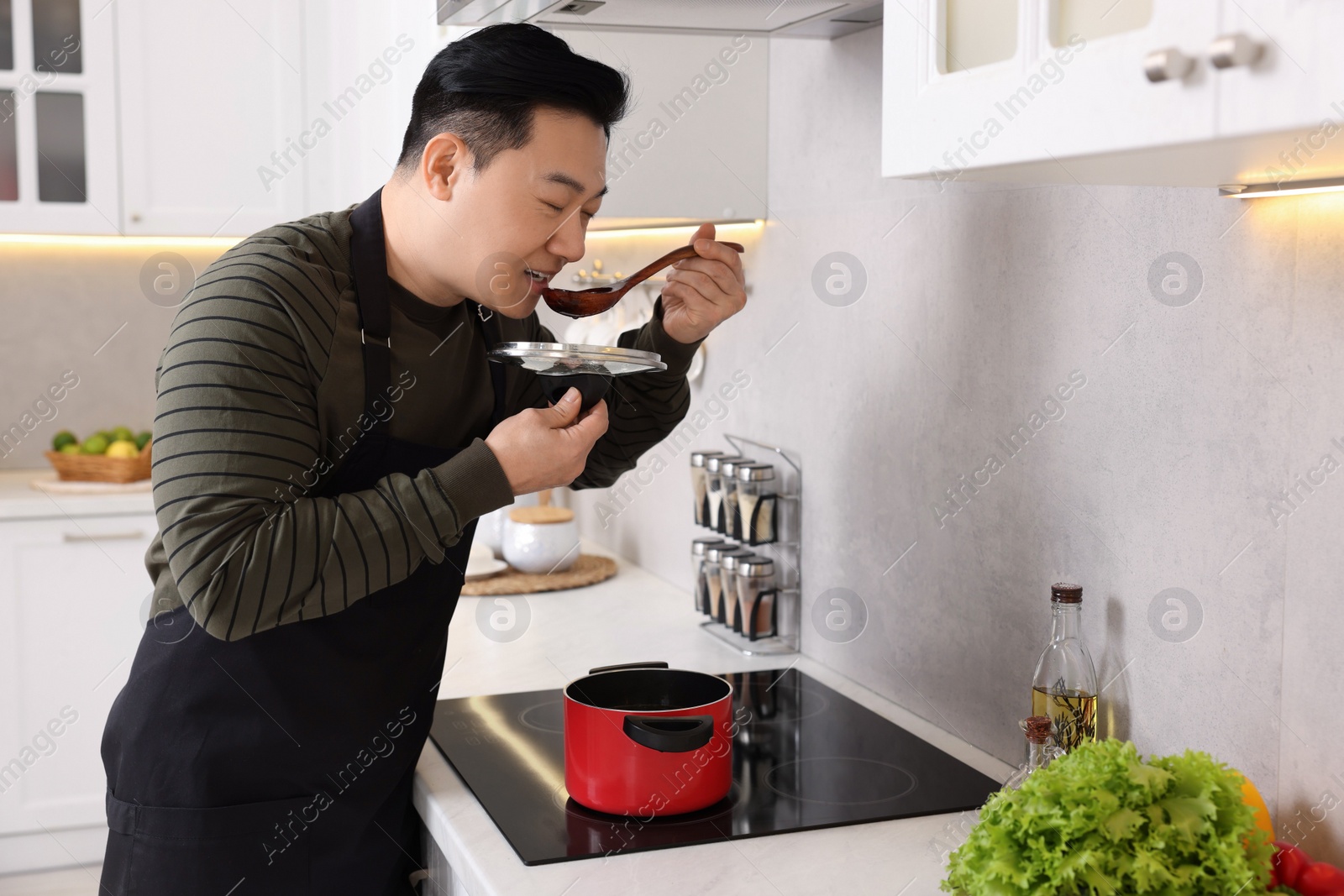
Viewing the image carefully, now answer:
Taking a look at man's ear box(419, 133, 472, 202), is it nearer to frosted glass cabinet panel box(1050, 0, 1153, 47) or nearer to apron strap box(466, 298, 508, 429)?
apron strap box(466, 298, 508, 429)

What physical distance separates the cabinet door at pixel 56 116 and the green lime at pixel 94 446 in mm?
485

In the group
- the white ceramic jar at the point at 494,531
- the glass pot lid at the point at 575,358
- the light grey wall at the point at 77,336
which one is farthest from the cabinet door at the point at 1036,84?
the light grey wall at the point at 77,336

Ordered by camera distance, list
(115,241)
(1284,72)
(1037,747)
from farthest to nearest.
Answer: (115,241)
(1037,747)
(1284,72)

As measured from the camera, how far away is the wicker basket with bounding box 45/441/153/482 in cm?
274

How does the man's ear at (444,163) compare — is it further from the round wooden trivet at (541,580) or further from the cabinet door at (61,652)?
the cabinet door at (61,652)

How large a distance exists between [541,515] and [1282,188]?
5.39ft

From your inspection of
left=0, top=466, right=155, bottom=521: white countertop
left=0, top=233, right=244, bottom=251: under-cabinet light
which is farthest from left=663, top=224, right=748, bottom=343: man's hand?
left=0, top=233, right=244, bottom=251: under-cabinet light

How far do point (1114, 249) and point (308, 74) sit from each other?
7.49ft

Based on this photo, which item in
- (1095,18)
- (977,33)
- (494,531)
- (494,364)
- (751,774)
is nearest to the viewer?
(1095,18)

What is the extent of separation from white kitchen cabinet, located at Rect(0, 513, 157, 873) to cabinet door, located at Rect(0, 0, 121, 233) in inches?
28.8

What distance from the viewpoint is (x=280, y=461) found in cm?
105

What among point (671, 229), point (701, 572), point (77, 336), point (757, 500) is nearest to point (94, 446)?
point (77, 336)

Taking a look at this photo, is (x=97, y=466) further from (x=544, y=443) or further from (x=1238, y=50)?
(x=1238, y=50)

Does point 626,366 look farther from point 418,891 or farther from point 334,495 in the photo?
point 418,891
